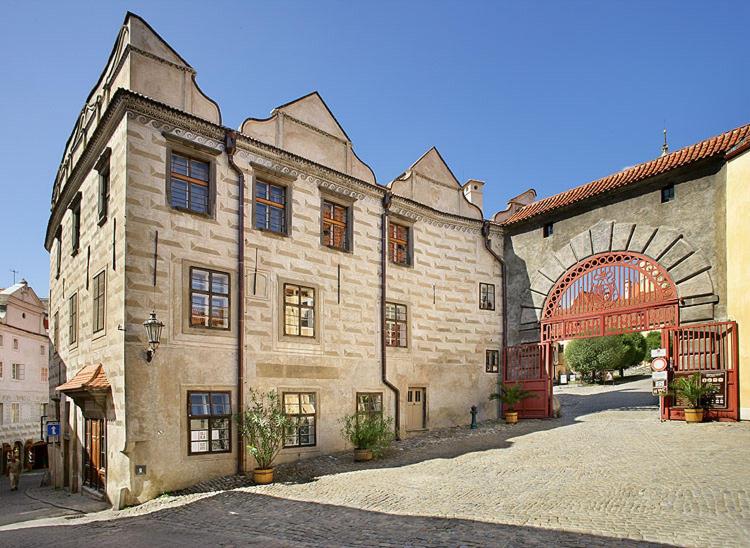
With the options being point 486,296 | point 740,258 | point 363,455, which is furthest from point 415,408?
point 740,258

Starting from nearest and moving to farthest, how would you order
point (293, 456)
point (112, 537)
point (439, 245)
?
point (112, 537)
point (293, 456)
point (439, 245)

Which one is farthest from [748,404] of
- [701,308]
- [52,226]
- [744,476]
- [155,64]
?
[52,226]

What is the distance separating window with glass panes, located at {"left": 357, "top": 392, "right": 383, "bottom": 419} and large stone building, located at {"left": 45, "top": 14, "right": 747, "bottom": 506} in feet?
0.26

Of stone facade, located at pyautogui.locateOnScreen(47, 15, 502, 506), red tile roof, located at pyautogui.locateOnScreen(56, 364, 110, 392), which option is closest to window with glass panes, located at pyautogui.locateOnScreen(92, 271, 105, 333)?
stone facade, located at pyautogui.locateOnScreen(47, 15, 502, 506)

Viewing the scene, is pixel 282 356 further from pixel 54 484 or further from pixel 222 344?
pixel 54 484

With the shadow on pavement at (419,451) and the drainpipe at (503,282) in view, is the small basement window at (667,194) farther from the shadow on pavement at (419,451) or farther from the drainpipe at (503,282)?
the shadow on pavement at (419,451)

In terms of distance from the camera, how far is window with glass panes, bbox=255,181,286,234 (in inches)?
595

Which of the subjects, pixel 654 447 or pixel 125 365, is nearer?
pixel 125 365

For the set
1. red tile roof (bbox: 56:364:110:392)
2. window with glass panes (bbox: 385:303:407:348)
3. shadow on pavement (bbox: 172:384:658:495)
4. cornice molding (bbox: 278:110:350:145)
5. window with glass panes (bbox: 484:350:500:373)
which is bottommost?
shadow on pavement (bbox: 172:384:658:495)

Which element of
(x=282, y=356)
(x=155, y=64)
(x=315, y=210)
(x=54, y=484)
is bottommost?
(x=54, y=484)

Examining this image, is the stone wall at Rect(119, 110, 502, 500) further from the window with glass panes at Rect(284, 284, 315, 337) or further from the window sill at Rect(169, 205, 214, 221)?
the window with glass panes at Rect(284, 284, 315, 337)

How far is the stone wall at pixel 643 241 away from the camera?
1642 centimetres

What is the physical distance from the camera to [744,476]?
398 inches

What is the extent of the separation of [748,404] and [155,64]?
17.4 m
